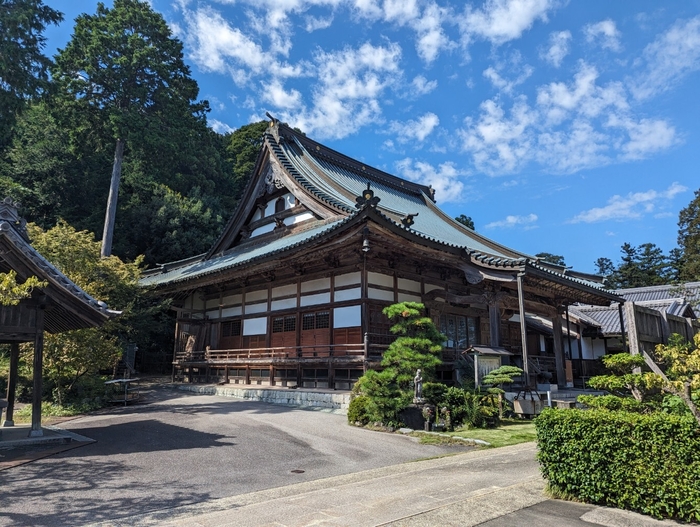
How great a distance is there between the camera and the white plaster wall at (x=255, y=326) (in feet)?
64.8

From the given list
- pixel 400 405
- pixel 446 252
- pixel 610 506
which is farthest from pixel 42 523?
pixel 446 252

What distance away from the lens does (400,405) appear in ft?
37.3

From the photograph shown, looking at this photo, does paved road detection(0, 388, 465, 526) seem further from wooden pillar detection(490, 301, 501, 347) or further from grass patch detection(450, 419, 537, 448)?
wooden pillar detection(490, 301, 501, 347)

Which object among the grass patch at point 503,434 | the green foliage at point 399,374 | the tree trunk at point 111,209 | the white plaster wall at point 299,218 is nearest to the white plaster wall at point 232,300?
the white plaster wall at point 299,218

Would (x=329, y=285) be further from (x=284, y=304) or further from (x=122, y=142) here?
(x=122, y=142)

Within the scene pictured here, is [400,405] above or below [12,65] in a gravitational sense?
below

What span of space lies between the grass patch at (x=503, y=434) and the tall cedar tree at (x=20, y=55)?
2168 centimetres

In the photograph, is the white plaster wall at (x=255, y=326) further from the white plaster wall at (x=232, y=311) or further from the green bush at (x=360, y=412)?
the green bush at (x=360, y=412)

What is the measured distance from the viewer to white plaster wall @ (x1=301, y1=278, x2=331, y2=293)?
57.4ft

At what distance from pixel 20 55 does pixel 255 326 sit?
49.1 feet

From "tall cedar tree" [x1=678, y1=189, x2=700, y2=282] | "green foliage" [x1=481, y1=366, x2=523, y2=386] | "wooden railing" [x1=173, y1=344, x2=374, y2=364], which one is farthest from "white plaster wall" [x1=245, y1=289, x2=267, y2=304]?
"tall cedar tree" [x1=678, y1=189, x2=700, y2=282]

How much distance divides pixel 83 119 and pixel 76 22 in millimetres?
6940

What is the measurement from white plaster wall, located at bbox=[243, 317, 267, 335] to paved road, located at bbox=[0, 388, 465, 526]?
6.42 m

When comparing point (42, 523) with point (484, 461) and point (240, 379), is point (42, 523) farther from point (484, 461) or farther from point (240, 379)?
point (240, 379)
